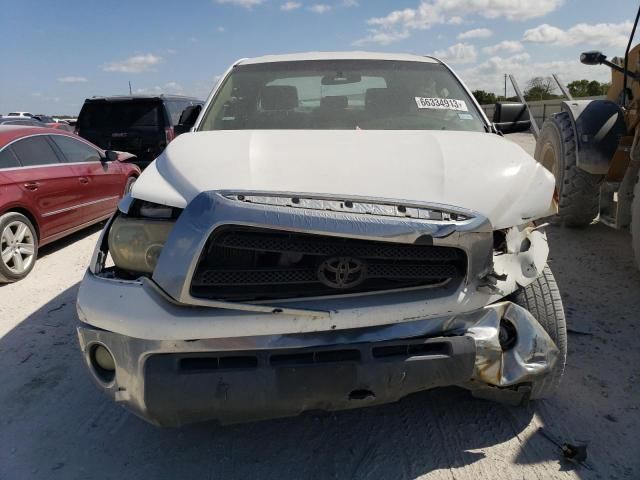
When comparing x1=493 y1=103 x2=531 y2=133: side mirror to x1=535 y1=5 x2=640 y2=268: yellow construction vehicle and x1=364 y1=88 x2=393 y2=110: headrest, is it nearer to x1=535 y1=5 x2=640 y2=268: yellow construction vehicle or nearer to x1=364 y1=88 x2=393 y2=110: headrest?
x1=364 y1=88 x2=393 y2=110: headrest

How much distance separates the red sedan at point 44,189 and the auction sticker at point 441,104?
4.28 m

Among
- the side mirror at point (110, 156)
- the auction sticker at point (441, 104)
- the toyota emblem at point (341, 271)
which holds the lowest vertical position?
the toyota emblem at point (341, 271)

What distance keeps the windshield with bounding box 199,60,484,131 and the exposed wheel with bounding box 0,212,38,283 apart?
2.97 meters

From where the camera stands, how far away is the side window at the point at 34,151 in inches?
220

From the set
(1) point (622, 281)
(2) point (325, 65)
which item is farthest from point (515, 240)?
(1) point (622, 281)

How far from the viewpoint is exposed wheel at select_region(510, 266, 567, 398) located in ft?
7.94

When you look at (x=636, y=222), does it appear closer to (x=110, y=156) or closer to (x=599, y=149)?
(x=599, y=149)

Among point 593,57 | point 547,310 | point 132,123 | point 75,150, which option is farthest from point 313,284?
point 132,123

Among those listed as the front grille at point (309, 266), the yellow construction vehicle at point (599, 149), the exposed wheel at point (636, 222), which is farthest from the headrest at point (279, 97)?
the yellow construction vehicle at point (599, 149)

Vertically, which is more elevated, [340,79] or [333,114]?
[340,79]

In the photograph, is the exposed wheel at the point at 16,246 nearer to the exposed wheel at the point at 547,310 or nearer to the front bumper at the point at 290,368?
the front bumper at the point at 290,368

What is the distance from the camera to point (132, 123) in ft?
28.8

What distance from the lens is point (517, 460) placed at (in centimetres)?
235

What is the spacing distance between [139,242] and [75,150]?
5.16m
